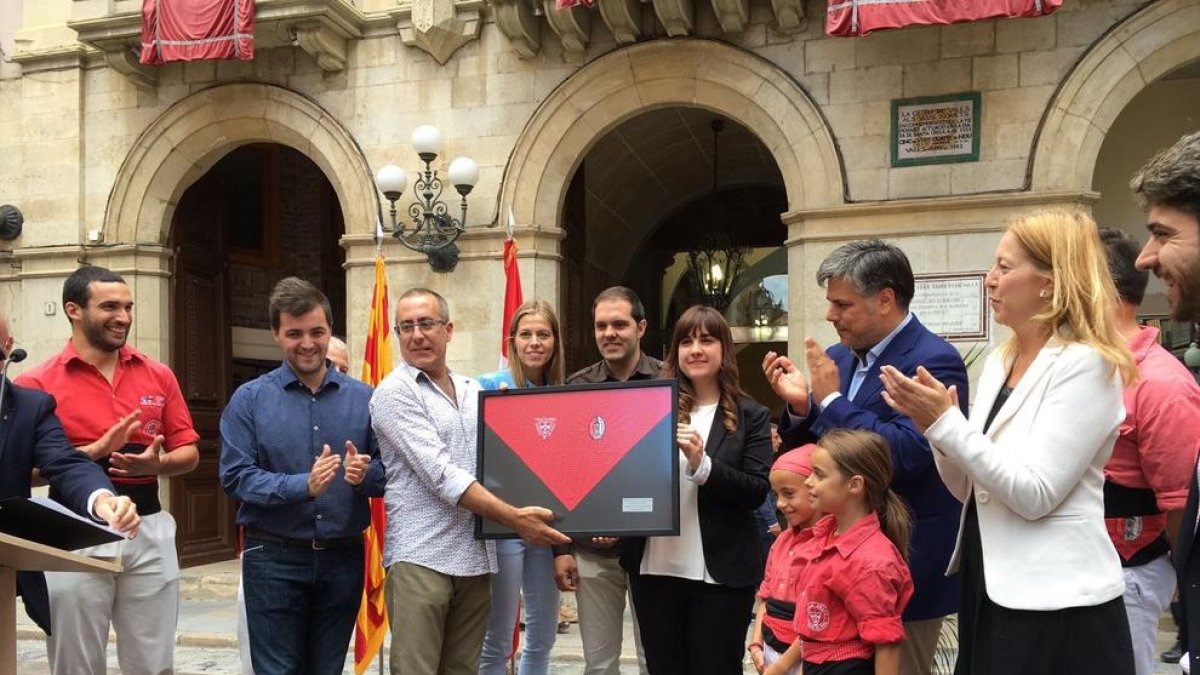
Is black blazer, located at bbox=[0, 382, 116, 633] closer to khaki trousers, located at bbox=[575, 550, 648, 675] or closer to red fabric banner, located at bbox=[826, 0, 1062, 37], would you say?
khaki trousers, located at bbox=[575, 550, 648, 675]

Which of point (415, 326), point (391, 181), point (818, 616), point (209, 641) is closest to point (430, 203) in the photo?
point (391, 181)

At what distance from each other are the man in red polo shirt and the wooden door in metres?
6.08

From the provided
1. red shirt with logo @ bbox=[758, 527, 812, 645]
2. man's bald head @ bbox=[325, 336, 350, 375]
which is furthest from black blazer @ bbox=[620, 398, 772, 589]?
man's bald head @ bbox=[325, 336, 350, 375]

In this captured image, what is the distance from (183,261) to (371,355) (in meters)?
4.39

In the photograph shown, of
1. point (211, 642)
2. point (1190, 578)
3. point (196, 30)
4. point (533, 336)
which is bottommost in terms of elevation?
point (211, 642)

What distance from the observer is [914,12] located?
7.23m

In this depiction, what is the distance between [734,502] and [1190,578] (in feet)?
6.10

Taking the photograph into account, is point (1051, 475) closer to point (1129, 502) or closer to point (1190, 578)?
point (1190, 578)

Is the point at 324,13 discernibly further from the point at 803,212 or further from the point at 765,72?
the point at 803,212

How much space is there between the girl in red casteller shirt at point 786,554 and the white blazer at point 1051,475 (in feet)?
2.68

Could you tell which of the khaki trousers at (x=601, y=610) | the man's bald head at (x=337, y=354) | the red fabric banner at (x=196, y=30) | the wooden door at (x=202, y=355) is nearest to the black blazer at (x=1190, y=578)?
the khaki trousers at (x=601, y=610)

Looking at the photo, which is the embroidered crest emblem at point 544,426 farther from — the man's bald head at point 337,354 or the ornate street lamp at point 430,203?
the ornate street lamp at point 430,203

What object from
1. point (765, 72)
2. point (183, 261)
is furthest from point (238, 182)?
point (765, 72)

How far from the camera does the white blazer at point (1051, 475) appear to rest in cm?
231
